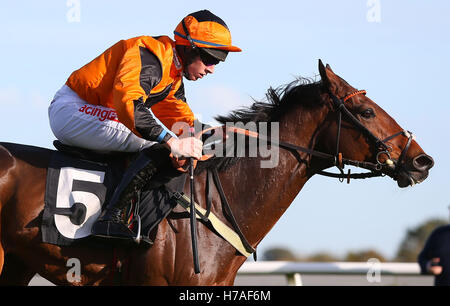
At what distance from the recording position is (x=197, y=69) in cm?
475

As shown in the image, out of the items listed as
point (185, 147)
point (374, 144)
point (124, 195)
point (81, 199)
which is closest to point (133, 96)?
point (185, 147)

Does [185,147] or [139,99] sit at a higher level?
[139,99]

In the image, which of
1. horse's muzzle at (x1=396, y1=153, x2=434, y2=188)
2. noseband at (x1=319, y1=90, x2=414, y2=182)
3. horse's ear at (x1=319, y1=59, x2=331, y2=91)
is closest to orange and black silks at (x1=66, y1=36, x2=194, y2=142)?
horse's ear at (x1=319, y1=59, x2=331, y2=91)

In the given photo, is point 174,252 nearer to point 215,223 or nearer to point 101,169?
point 215,223

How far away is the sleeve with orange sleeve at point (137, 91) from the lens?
425cm

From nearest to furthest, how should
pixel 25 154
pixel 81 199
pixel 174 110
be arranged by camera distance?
pixel 81 199 → pixel 25 154 → pixel 174 110

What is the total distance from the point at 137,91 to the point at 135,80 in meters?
0.07

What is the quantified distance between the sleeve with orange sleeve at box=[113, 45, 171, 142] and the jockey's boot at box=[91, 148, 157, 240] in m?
0.17

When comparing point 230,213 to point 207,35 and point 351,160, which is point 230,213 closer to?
point 351,160

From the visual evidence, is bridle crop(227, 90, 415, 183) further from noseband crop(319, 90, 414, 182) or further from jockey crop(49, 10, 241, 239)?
jockey crop(49, 10, 241, 239)

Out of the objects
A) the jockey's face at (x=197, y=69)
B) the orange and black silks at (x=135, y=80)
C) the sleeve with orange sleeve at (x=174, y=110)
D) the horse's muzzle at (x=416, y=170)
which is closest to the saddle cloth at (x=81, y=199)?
the orange and black silks at (x=135, y=80)

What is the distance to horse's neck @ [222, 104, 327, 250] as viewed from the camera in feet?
15.0

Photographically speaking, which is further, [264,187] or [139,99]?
[264,187]
